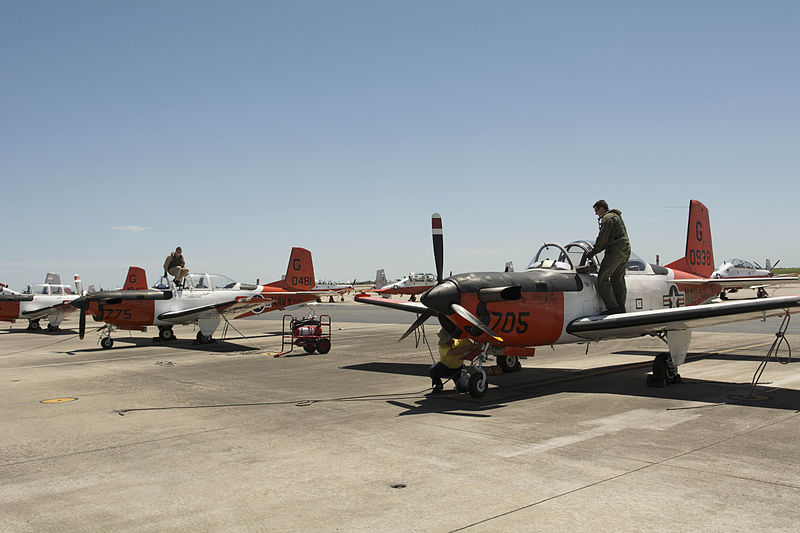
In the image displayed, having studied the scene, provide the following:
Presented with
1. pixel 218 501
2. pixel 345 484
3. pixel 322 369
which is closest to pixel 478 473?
pixel 345 484

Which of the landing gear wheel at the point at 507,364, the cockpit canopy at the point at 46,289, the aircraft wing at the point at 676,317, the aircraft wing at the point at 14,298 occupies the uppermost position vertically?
the cockpit canopy at the point at 46,289

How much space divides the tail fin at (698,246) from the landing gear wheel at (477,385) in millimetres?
8059


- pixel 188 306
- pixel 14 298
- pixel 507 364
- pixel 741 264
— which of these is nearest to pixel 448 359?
pixel 507 364

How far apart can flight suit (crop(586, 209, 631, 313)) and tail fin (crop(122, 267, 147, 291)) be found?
69.6 ft

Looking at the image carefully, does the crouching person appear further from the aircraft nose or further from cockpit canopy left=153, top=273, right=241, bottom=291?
cockpit canopy left=153, top=273, right=241, bottom=291

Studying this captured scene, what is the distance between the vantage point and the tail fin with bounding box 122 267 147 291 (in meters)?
25.8

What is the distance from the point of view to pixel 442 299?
932 centimetres

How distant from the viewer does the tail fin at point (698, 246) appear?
15227 mm

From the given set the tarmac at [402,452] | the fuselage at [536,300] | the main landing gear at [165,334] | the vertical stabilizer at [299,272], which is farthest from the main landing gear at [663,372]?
the vertical stabilizer at [299,272]

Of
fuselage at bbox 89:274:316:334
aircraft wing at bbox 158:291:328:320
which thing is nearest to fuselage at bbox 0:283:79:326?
fuselage at bbox 89:274:316:334

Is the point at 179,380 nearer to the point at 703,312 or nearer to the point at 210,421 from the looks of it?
the point at 210,421

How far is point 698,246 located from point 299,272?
17979mm

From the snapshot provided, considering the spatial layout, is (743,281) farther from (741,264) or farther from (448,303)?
(741,264)

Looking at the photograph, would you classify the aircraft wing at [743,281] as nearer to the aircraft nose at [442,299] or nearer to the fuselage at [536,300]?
the fuselage at [536,300]
